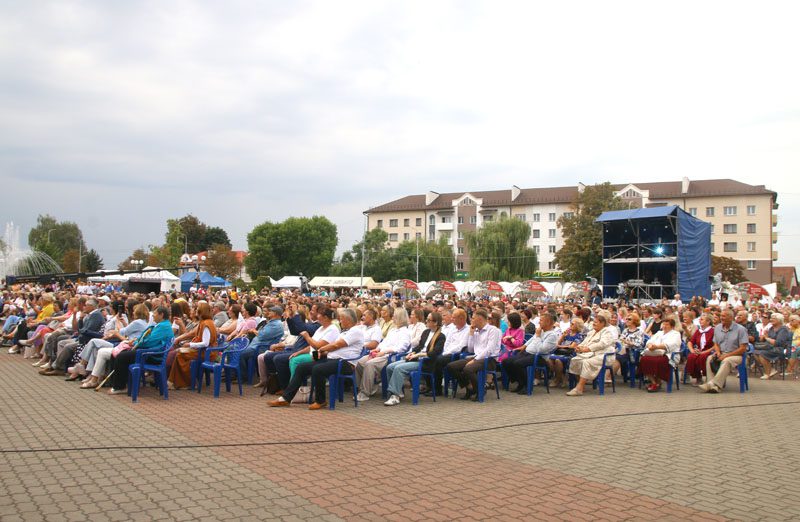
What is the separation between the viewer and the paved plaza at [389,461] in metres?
4.74

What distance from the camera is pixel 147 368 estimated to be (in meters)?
9.53

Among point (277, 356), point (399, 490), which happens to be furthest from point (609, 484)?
point (277, 356)

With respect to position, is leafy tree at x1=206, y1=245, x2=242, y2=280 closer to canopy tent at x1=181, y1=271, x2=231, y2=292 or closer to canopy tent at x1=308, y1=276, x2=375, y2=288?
canopy tent at x1=308, y1=276, x2=375, y2=288

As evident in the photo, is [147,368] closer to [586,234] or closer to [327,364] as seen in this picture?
[327,364]

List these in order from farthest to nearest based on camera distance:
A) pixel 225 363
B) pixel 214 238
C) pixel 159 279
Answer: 1. pixel 214 238
2. pixel 159 279
3. pixel 225 363

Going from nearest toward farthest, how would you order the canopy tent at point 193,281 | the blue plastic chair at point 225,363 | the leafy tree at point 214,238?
the blue plastic chair at point 225,363
the canopy tent at point 193,281
the leafy tree at point 214,238

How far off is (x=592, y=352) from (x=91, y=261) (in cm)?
9674

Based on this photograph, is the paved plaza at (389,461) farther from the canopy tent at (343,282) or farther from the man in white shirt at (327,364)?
the canopy tent at (343,282)

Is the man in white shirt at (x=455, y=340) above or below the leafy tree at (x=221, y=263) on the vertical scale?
below

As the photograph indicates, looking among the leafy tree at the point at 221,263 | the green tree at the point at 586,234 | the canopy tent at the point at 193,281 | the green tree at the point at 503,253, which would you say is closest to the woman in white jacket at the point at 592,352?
the canopy tent at the point at 193,281

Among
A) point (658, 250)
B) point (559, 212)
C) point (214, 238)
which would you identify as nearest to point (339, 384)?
point (658, 250)

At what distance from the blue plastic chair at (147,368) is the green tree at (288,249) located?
66.9 metres

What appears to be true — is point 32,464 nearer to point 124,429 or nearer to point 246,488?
point 124,429

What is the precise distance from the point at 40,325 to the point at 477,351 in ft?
34.4
